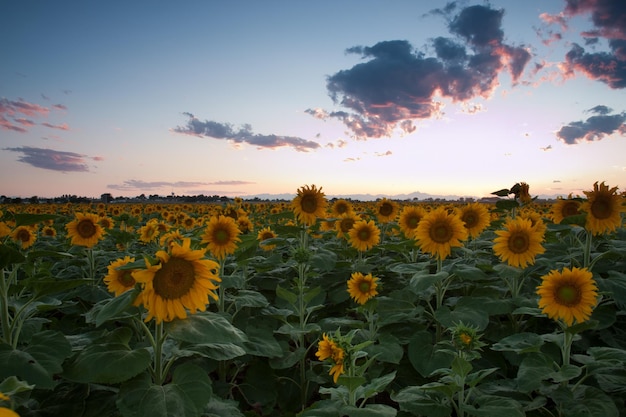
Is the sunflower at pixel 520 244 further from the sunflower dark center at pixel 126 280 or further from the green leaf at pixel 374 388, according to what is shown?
the sunflower dark center at pixel 126 280

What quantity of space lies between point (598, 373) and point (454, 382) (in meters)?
1.49

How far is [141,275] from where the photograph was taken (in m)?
2.25

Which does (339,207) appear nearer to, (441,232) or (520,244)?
(441,232)

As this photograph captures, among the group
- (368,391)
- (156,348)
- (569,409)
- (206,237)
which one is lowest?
(569,409)

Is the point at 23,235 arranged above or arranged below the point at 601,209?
below

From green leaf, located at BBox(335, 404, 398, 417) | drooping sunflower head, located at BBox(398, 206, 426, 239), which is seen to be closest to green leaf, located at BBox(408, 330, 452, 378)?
green leaf, located at BBox(335, 404, 398, 417)

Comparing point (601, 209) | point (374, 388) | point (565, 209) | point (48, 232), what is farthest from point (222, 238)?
point (48, 232)

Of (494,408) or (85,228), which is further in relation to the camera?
(85,228)

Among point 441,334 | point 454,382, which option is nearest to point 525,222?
point 441,334

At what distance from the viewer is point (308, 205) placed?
6.89m

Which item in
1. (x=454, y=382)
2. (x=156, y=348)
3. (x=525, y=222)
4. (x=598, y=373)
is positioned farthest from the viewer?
(x=525, y=222)

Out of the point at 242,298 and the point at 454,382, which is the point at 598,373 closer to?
the point at 454,382

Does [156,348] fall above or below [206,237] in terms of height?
below

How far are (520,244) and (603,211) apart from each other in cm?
98
